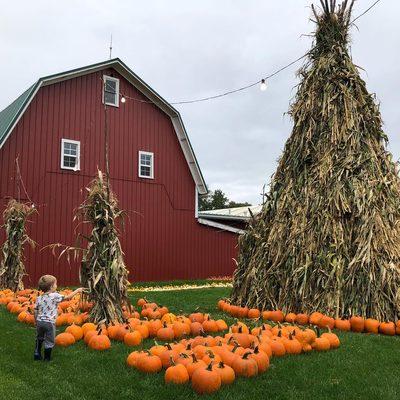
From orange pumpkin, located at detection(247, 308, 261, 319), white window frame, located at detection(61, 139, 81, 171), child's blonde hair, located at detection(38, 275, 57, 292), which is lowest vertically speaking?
orange pumpkin, located at detection(247, 308, 261, 319)

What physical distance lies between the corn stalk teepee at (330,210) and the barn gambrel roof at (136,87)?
31.6 feet

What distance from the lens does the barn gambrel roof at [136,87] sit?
15.7 metres

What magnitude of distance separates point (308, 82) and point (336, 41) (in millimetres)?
938

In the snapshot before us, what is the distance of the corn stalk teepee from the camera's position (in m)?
7.40

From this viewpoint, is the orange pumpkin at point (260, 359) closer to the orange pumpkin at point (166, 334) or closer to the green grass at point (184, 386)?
the green grass at point (184, 386)

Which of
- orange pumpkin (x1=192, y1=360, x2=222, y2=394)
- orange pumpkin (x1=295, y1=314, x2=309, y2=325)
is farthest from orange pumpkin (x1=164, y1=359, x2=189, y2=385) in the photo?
orange pumpkin (x1=295, y1=314, x2=309, y2=325)

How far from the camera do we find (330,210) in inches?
316

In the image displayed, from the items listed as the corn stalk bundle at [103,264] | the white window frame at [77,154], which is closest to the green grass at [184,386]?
the corn stalk bundle at [103,264]

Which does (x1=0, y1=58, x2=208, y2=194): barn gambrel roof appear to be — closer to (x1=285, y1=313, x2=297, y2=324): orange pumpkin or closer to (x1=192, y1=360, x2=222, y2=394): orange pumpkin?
(x1=285, y1=313, x2=297, y2=324): orange pumpkin

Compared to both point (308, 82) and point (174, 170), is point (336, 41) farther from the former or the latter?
point (174, 170)

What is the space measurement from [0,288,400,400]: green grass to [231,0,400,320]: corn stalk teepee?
1.39 metres

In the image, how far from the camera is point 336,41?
30.7 feet

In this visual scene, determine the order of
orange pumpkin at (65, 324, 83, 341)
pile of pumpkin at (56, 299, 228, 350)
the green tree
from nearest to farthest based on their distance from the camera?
pile of pumpkin at (56, 299, 228, 350)
orange pumpkin at (65, 324, 83, 341)
the green tree

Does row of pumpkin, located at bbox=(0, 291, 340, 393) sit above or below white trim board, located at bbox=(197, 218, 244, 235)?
below
